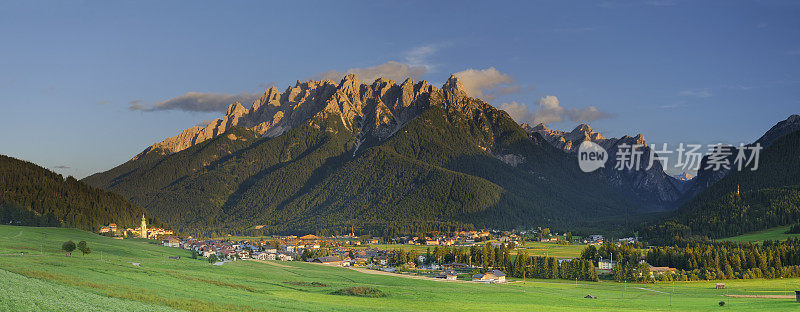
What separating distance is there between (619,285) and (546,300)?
3980cm

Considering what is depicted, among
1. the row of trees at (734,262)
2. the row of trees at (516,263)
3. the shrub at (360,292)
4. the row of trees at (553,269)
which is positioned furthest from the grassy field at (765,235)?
the shrub at (360,292)

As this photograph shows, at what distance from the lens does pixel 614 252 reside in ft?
513

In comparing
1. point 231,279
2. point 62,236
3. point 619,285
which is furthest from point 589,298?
point 62,236

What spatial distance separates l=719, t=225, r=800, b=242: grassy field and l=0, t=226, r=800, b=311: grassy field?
6685 centimetres

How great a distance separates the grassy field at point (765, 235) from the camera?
175225mm

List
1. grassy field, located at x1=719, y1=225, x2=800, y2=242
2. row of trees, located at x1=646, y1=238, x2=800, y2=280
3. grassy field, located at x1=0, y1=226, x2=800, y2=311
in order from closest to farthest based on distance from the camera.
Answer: grassy field, located at x1=0, y1=226, x2=800, y2=311 → row of trees, located at x1=646, y1=238, x2=800, y2=280 → grassy field, located at x1=719, y1=225, x2=800, y2=242

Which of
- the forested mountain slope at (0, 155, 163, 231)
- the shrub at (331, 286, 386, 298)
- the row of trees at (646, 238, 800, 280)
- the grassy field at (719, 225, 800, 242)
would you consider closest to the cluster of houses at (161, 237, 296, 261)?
the forested mountain slope at (0, 155, 163, 231)

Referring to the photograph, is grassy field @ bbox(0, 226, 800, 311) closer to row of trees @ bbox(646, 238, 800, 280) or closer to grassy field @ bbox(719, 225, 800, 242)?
row of trees @ bbox(646, 238, 800, 280)

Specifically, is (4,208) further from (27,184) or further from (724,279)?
(724,279)

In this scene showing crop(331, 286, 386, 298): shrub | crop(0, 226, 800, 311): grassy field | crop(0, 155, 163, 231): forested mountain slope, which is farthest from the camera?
crop(0, 155, 163, 231): forested mountain slope

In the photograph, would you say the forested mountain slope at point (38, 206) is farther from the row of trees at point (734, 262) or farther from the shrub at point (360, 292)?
the row of trees at point (734, 262)

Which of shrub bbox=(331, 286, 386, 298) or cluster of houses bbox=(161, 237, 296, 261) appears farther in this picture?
cluster of houses bbox=(161, 237, 296, 261)

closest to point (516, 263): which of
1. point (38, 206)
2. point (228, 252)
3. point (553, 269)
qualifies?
point (553, 269)

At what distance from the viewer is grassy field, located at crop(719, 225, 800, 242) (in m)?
175
